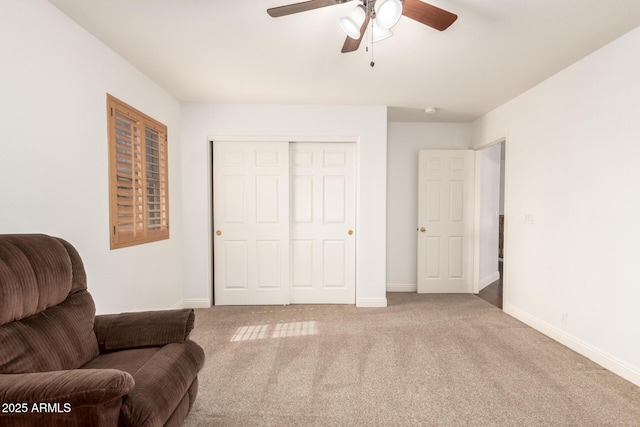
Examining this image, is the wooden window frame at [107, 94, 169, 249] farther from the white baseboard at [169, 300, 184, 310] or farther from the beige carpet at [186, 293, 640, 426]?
the beige carpet at [186, 293, 640, 426]

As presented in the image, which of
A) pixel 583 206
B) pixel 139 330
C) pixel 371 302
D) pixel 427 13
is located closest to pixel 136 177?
pixel 139 330

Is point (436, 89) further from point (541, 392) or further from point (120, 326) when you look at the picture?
point (120, 326)

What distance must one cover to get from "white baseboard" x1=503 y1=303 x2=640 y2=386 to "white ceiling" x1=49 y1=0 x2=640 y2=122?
235 cm

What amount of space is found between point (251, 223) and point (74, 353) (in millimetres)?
2701

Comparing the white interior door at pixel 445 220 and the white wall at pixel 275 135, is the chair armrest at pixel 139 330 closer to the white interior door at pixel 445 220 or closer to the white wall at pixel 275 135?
the white wall at pixel 275 135

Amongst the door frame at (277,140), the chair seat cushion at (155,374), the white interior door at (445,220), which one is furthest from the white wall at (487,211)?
the chair seat cushion at (155,374)

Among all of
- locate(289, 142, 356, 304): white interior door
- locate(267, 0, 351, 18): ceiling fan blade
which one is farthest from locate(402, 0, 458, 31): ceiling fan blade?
locate(289, 142, 356, 304): white interior door

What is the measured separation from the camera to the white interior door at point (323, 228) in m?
4.24

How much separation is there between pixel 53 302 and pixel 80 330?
0.19m

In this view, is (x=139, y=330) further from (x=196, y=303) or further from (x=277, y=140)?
(x=277, y=140)

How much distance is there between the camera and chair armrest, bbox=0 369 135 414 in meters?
1.07

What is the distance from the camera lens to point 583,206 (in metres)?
2.76

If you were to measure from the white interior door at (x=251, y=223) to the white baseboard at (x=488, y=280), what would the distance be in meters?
2.83

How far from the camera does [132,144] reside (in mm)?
2910
